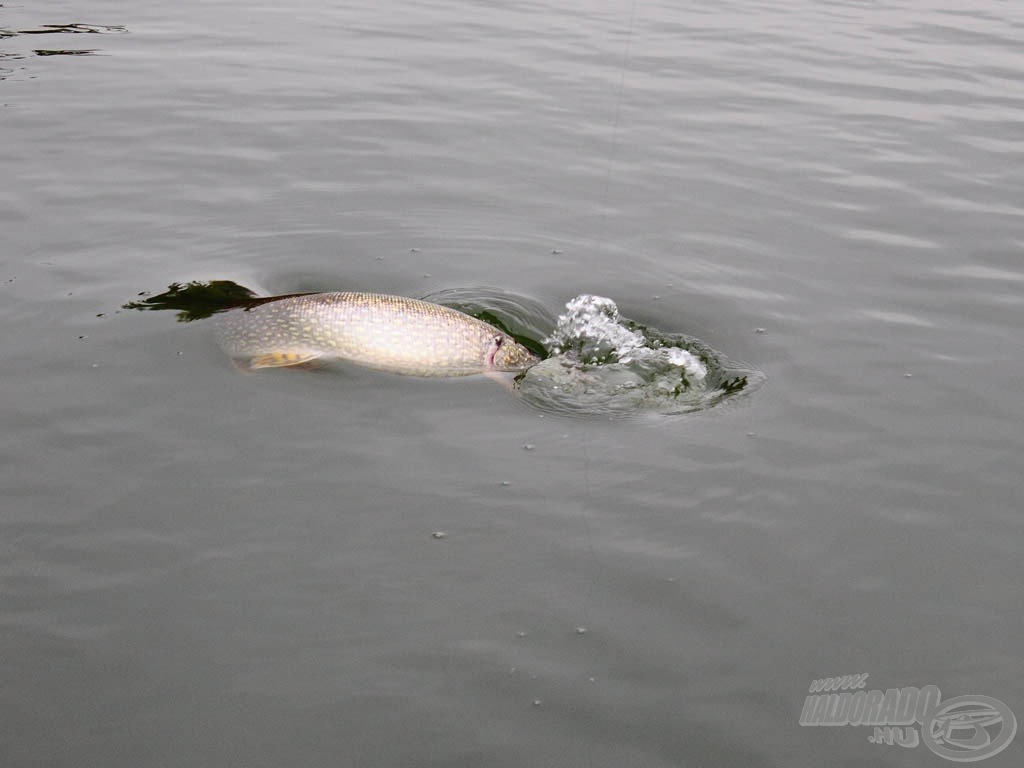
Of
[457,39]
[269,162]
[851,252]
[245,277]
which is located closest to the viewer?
[245,277]

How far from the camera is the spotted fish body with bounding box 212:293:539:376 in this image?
24.4 ft

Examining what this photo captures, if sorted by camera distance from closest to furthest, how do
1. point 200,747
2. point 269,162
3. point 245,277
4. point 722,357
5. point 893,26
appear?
1. point 200,747
2. point 722,357
3. point 245,277
4. point 269,162
5. point 893,26

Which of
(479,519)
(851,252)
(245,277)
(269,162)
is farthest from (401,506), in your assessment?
(269,162)

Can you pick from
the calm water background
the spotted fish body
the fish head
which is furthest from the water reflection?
the fish head

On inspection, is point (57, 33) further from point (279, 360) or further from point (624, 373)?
point (624, 373)

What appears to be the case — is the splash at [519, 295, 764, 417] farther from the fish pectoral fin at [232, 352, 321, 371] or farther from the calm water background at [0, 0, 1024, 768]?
the fish pectoral fin at [232, 352, 321, 371]

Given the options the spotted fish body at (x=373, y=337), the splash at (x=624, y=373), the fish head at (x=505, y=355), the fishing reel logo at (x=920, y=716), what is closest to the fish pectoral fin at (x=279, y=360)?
the spotted fish body at (x=373, y=337)

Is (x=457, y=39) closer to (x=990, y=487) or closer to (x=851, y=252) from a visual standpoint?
(x=851, y=252)

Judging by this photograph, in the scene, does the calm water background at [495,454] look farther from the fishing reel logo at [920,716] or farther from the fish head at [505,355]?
the fish head at [505,355]

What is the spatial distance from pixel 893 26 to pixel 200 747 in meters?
17.5

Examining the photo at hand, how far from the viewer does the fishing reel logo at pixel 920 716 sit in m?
4.85

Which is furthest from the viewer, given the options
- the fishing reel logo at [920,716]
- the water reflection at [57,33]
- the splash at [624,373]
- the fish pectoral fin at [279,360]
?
the water reflection at [57,33]

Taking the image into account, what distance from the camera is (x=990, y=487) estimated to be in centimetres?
668

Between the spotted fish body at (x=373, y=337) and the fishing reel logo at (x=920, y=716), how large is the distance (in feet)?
11.1
